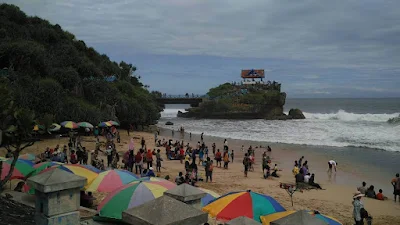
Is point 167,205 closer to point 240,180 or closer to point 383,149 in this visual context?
point 240,180

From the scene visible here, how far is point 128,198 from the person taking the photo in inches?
309

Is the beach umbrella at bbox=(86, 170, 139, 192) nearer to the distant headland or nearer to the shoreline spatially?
the shoreline

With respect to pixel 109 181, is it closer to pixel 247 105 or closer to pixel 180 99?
pixel 247 105

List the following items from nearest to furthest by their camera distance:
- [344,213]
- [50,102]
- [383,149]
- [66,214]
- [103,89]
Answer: [66,214] < [344,213] < [50,102] < [383,149] < [103,89]

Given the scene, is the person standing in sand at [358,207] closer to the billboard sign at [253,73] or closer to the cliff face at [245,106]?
the cliff face at [245,106]

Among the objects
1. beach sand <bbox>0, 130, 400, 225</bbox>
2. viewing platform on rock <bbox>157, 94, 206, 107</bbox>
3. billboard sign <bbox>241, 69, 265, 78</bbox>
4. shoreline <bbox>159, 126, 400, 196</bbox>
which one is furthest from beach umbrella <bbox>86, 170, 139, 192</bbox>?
billboard sign <bbox>241, 69, 265, 78</bbox>

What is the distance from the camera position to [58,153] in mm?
16594

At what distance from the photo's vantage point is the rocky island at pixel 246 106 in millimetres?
72438

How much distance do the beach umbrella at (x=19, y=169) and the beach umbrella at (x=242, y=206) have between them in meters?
5.48

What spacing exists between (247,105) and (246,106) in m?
0.36

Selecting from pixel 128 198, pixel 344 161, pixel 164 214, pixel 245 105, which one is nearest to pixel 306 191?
pixel 344 161

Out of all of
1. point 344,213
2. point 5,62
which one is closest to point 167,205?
point 344,213

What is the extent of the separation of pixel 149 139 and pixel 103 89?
7398mm

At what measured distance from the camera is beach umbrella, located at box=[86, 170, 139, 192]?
9461mm
